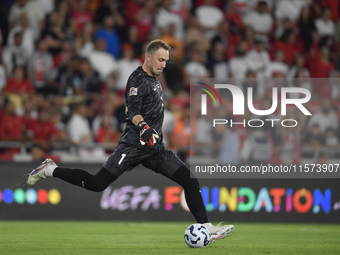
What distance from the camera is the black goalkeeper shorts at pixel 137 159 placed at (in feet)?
20.6

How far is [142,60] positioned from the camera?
13.4 metres

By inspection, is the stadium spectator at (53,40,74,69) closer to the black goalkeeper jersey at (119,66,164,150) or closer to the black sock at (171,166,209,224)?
the black goalkeeper jersey at (119,66,164,150)

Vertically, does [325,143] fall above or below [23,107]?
below

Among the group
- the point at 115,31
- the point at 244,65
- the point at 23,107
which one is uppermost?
the point at 115,31

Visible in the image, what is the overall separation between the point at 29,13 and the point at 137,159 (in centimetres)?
836

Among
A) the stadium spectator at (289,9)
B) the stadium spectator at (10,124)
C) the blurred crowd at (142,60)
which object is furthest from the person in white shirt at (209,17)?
the stadium spectator at (10,124)

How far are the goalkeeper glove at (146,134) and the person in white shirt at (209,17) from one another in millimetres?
9015

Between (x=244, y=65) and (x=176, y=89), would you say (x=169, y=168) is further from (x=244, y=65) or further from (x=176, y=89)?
(x=244, y=65)

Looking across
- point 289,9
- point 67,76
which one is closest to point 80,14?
point 67,76

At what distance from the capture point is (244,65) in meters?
13.7

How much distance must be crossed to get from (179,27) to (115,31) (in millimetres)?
1743

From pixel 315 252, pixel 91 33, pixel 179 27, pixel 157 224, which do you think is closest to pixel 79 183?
pixel 315 252

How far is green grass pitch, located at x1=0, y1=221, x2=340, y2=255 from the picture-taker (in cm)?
603

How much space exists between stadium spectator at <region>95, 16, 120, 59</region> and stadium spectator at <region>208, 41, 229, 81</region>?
7.67 ft
